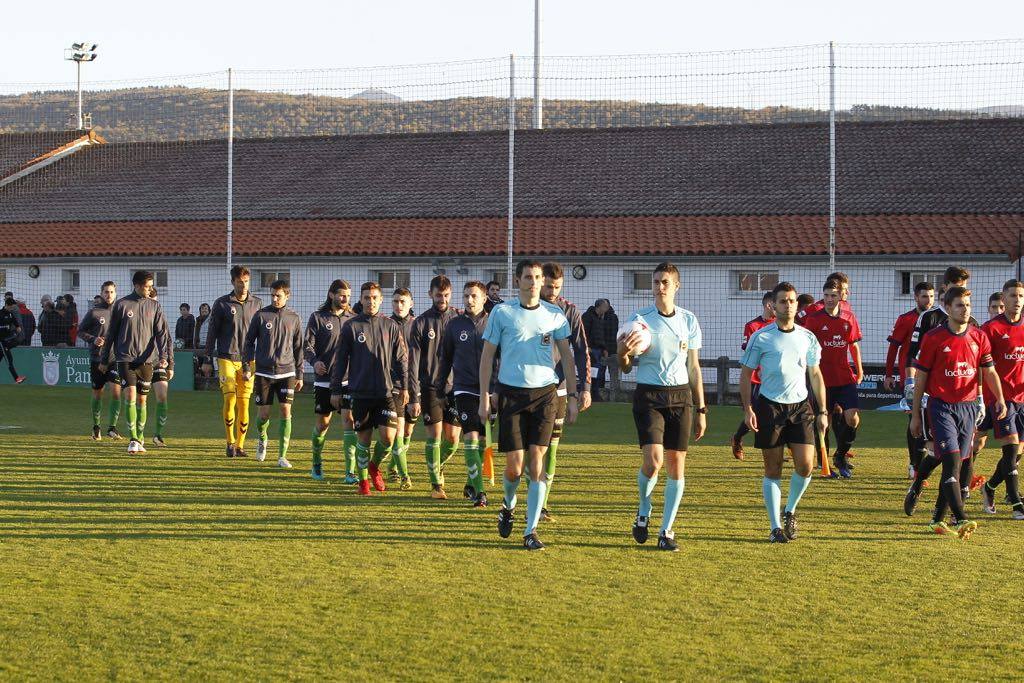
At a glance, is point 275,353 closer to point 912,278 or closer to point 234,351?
point 234,351

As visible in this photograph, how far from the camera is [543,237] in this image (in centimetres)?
3325

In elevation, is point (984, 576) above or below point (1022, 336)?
below

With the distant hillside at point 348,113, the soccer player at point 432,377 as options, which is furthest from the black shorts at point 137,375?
the distant hillside at point 348,113

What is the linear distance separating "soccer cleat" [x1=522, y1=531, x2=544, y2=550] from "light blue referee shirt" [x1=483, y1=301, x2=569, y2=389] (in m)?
1.03

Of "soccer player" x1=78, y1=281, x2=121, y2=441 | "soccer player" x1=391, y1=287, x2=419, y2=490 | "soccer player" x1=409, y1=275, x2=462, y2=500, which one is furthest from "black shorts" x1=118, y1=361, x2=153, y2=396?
"soccer player" x1=409, y1=275, x2=462, y2=500

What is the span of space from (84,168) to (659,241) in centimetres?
2061

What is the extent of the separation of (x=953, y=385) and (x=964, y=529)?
1055 millimetres

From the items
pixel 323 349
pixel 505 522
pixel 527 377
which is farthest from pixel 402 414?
pixel 527 377

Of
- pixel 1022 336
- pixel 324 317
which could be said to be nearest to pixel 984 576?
pixel 1022 336

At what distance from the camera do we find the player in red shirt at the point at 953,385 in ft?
33.0

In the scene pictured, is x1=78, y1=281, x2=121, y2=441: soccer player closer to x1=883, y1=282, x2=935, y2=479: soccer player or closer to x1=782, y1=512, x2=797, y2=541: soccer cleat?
x1=883, y1=282, x2=935, y2=479: soccer player

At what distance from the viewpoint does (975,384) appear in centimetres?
1019

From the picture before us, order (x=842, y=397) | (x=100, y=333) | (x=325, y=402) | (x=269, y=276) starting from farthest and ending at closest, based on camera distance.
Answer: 1. (x=269, y=276)
2. (x=100, y=333)
3. (x=842, y=397)
4. (x=325, y=402)

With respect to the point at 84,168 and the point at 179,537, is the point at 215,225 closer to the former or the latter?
the point at 84,168
